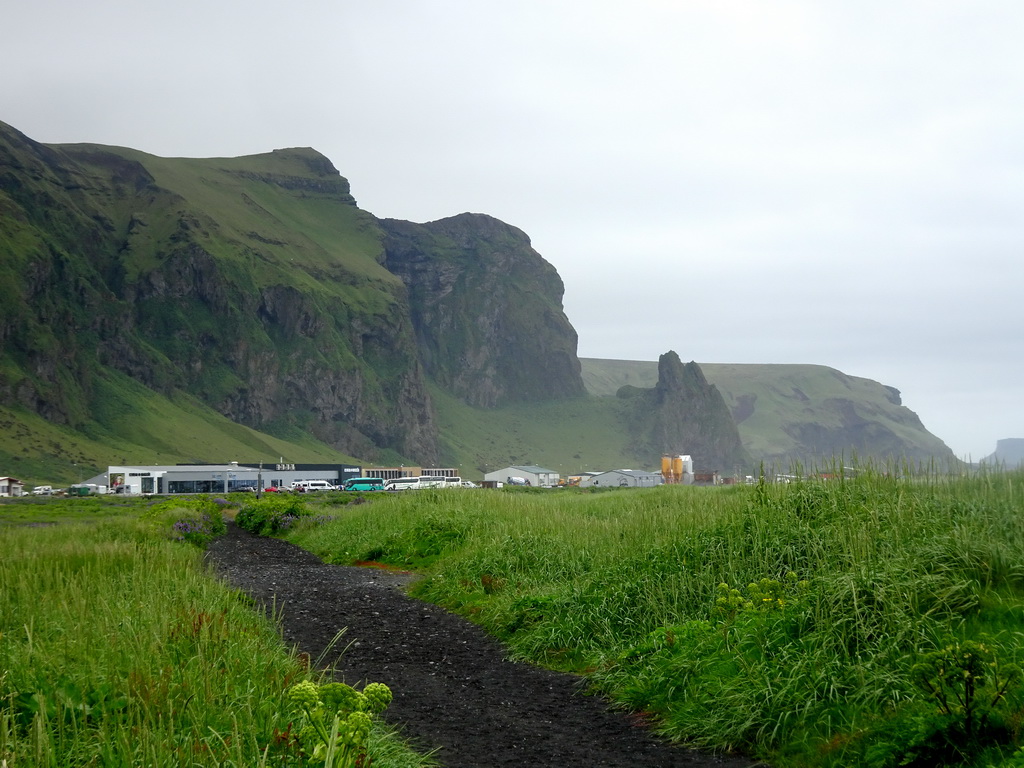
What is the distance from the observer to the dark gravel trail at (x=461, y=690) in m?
7.68

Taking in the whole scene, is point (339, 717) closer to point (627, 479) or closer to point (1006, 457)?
point (1006, 457)

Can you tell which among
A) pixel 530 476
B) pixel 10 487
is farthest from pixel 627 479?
pixel 10 487

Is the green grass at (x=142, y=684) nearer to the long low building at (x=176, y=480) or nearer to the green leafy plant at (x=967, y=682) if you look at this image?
the green leafy plant at (x=967, y=682)

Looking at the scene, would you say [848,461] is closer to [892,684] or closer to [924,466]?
[924,466]

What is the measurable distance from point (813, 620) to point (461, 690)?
3.79 meters

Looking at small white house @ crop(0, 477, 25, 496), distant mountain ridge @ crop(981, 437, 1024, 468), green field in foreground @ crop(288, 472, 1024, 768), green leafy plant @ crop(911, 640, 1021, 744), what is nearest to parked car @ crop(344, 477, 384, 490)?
small white house @ crop(0, 477, 25, 496)

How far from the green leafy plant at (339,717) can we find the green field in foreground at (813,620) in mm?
3496

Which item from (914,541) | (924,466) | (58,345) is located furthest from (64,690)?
(58,345)

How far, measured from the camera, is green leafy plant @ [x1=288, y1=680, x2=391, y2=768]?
519cm

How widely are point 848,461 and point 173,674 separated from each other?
10318mm

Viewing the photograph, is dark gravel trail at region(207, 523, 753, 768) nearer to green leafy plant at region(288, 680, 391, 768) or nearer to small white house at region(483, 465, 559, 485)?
green leafy plant at region(288, 680, 391, 768)

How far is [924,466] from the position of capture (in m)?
11.7

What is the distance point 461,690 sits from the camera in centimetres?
994

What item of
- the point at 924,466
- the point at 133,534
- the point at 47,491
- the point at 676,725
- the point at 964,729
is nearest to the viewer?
the point at 964,729
